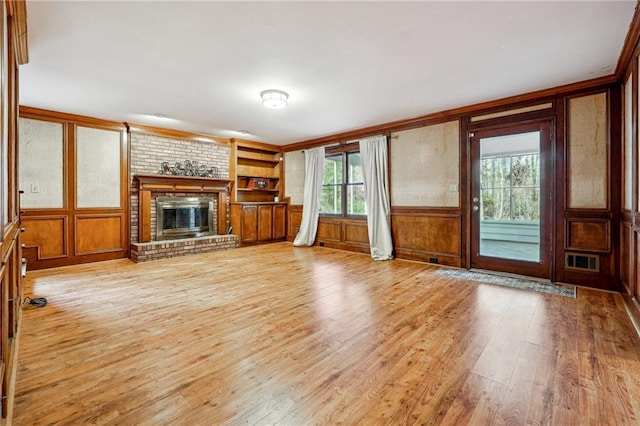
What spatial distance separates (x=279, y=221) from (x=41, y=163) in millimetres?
4497

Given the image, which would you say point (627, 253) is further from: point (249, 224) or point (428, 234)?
point (249, 224)

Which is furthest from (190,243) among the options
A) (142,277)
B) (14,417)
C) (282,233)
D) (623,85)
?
(623,85)

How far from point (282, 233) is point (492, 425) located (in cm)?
643

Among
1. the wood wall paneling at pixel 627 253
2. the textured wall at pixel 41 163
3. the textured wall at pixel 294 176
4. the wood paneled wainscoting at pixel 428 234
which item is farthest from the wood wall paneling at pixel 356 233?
the textured wall at pixel 41 163

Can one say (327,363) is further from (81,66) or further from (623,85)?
(623,85)

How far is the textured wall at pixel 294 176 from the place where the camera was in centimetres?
728

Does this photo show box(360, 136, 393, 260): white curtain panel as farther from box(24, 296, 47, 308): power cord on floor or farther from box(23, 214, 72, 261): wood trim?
box(23, 214, 72, 261): wood trim

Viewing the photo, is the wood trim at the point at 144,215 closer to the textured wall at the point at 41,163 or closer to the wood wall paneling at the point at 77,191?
the wood wall paneling at the point at 77,191

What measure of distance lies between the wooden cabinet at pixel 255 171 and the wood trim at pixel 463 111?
1310mm

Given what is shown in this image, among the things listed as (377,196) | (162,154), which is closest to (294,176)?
(377,196)

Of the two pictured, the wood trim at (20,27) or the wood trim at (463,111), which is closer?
the wood trim at (20,27)

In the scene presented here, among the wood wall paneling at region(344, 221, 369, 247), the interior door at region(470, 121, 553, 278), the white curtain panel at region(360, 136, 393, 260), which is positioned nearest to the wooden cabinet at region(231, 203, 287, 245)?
the wood wall paneling at region(344, 221, 369, 247)

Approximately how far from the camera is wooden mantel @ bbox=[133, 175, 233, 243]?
5508 mm

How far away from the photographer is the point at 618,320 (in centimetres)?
261
